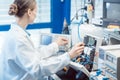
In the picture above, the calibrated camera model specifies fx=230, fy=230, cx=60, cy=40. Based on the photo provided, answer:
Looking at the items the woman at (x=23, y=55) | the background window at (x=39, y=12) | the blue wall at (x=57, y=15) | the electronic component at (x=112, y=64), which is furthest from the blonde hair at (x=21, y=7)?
the blue wall at (x=57, y=15)

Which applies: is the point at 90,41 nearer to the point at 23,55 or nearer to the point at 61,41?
the point at 61,41

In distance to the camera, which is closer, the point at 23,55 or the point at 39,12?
the point at 23,55

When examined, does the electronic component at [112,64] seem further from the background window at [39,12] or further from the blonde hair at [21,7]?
the background window at [39,12]

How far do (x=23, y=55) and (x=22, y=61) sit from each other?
0.04 metres

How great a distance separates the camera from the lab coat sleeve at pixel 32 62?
1.65 metres

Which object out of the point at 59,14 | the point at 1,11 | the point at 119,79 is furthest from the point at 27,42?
the point at 59,14

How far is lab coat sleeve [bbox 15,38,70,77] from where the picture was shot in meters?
1.65

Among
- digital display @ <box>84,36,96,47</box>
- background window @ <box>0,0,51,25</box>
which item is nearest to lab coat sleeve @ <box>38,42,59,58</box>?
digital display @ <box>84,36,96,47</box>

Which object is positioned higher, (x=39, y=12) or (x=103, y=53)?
(x=39, y=12)

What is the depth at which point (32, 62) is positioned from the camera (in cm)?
165

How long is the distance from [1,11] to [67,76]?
5.18 ft

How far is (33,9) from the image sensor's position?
177 centimetres

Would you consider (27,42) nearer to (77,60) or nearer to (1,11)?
(77,60)

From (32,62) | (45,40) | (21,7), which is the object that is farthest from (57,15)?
(32,62)
